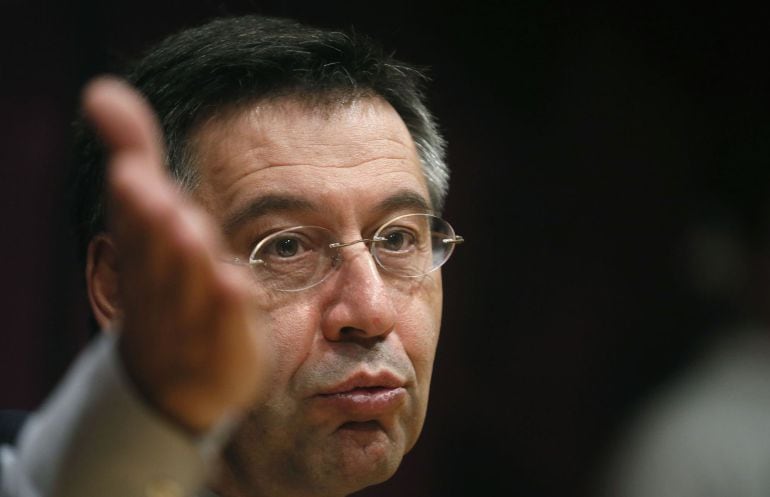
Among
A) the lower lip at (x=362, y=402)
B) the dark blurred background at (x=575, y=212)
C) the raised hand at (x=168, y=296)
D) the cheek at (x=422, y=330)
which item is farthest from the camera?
the dark blurred background at (x=575, y=212)

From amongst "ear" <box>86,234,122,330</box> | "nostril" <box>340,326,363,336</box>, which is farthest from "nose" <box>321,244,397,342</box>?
"ear" <box>86,234,122,330</box>

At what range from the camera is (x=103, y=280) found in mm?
1893

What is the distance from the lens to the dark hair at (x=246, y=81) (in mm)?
1837

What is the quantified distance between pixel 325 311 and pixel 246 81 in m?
0.46

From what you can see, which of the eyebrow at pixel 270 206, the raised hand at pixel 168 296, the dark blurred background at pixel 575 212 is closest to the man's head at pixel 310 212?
the eyebrow at pixel 270 206

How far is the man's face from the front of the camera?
1677 mm

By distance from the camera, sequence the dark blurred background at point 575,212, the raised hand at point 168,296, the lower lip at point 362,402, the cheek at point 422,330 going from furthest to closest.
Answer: the dark blurred background at point 575,212 < the cheek at point 422,330 < the lower lip at point 362,402 < the raised hand at point 168,296

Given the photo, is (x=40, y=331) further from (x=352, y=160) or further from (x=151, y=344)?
(x=151, y=344)

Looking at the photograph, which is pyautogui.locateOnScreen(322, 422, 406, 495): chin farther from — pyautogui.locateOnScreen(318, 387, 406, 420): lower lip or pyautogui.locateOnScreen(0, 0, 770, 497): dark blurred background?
pyautogui.locateOnScreen(0, 0, 770, 497): dark blurred background

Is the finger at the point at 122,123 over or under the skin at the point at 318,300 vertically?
over

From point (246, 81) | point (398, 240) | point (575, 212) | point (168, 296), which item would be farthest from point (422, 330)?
point (575, 212)

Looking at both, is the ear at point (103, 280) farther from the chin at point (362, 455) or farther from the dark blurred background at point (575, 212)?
the dark blurred background at point (575, 212)

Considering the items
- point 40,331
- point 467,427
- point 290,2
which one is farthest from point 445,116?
point 40,331

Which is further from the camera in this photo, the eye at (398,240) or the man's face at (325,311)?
the eye at (398,240)
